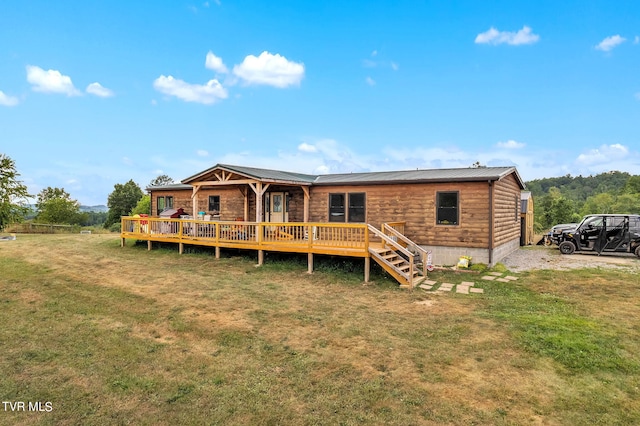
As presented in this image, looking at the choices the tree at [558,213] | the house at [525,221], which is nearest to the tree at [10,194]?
the house at [525,221]

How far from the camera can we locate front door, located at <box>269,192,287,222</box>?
15.5 metres

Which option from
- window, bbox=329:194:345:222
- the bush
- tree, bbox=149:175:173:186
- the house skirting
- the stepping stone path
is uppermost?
tree, bbox=149:175:173:186

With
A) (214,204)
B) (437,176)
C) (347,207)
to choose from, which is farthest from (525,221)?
(214,204)

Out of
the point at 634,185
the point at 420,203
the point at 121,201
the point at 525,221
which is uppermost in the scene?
the point at 634,185

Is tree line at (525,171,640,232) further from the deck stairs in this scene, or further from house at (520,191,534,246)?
the deck stairs

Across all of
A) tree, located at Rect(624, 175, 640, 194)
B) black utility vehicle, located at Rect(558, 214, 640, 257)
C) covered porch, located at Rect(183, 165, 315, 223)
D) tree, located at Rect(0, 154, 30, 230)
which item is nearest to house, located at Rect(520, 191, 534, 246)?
black utility vehicle, located at Rect(558, 214, 640, 257)

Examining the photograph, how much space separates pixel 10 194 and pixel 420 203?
1498 inches

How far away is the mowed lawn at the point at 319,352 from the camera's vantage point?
359 centimetres

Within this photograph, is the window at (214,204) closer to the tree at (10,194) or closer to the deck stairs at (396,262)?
the deck stairs at (396,262)

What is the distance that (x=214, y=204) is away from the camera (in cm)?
1773

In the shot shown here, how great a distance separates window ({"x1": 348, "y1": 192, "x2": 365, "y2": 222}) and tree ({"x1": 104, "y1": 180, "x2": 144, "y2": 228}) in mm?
56132

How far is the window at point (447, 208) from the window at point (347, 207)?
2.88 meters

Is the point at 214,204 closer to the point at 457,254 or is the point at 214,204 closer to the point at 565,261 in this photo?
the point at 457,254

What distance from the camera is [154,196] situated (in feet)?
65.3
